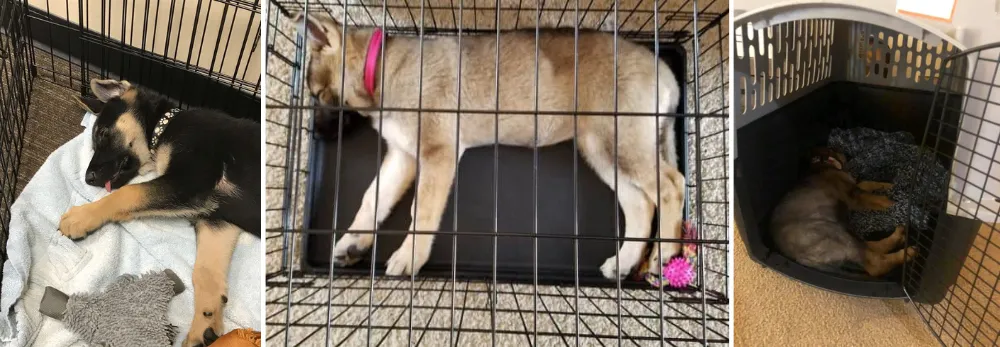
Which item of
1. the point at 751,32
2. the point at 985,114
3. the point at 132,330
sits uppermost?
the point at 751,32

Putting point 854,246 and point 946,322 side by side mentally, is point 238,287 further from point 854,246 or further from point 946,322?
point 946,322

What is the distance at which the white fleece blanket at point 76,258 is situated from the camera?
0.85 m

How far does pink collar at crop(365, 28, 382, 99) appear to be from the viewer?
0.80 meters

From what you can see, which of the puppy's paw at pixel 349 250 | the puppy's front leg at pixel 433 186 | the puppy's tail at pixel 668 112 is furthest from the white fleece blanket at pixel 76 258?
the puppy's tail at pixel 668 112

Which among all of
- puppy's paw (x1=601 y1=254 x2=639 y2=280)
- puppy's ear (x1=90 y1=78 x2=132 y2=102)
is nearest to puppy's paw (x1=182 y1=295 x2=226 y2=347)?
A: puppy's ear (x1=90 y1=78 x2=132 y2=102)

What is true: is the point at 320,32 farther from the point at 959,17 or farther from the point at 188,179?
the point at 959,17

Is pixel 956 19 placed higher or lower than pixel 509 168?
higher

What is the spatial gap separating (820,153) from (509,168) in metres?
0.47

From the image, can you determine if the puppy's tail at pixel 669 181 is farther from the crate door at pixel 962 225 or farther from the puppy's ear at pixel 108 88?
the puppy's ear at pixel 108 88

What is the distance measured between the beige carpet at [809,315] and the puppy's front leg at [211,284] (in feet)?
2.52

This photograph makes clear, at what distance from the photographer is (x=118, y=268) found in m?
0.88

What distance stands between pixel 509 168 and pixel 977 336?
73cm

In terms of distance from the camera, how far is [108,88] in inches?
36.7

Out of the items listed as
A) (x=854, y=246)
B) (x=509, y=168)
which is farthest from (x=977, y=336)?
(x=509, y=168)
